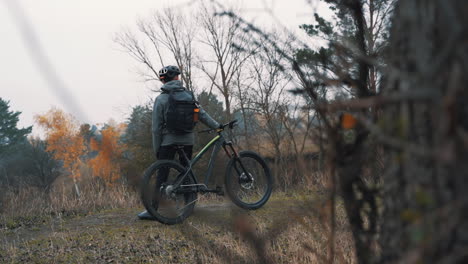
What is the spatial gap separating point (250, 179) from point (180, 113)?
130 centimetres

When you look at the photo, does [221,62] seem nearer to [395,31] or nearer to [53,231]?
[53,231]

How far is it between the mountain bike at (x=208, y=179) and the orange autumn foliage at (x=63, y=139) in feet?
172

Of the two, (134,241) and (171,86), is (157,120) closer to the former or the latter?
(171,86)

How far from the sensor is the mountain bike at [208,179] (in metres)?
5.39

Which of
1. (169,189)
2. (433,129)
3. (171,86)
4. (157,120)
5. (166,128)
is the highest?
(171,86)

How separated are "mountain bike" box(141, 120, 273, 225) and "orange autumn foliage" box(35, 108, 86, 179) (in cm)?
5250

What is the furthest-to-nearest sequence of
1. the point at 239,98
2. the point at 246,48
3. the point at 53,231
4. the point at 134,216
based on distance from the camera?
the point at 239,98
the point at 134,216
the point at 53,231
the point at 246,48

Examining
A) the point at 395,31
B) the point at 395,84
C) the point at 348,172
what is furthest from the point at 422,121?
the point at 348,172

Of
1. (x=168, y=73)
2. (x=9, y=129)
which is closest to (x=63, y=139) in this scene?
(x=9, y=129)

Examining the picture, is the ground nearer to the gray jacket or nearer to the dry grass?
the dry grass

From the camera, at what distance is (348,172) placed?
125cm

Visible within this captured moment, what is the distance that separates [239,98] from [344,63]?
26.8 m

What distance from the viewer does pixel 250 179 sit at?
20.3 feet

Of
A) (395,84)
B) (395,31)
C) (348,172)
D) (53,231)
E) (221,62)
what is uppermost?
(221,62)
